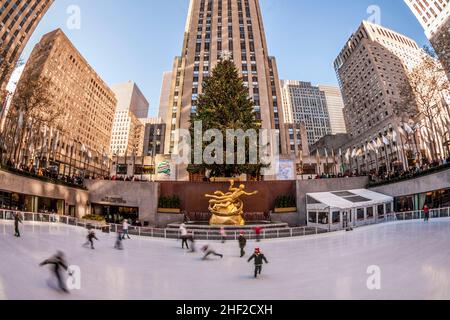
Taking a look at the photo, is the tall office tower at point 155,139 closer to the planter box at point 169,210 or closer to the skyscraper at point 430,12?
the planter box at point 169,210

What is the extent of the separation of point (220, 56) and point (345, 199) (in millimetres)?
43840

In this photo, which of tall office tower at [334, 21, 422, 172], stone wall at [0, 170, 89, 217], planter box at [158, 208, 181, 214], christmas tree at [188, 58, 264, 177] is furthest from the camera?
tall office tower at [334, 21, 422, 172]

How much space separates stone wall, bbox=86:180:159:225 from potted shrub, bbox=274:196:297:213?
1346 cm

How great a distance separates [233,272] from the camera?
9.69 m

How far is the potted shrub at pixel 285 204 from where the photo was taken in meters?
28.6

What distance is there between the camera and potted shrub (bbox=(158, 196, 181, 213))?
29123 mm

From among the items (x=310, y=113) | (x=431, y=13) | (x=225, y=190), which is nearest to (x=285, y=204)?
(x=225, y=190)

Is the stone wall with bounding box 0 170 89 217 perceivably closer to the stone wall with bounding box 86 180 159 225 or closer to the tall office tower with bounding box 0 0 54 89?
the stone wall with bounding box 86 180 159 225

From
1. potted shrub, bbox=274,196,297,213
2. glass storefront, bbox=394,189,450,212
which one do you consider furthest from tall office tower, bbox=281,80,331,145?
potted shrub, bbox=274,196,297,213

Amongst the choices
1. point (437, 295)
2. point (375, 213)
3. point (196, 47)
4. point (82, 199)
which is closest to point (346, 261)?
point (437, 295)

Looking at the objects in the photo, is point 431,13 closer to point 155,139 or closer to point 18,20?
point 155,139

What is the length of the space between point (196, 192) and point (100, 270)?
2051 cm

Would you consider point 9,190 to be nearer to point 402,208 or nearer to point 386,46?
point 402,208

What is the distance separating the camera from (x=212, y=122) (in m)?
29.6
